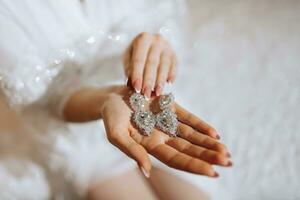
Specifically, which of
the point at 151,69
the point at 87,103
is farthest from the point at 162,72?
the point at 87,103

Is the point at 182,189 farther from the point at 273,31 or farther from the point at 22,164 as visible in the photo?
the point at 273,31

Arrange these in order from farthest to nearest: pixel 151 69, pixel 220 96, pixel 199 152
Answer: pixel 220 96
pixel 151 69
pixel 199 152

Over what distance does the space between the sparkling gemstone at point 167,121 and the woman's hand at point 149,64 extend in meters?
0.03

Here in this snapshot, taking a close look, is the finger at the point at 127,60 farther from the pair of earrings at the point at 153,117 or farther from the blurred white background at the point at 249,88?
the blurred white background at the point at 249,88

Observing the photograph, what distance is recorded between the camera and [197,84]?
0.96 m

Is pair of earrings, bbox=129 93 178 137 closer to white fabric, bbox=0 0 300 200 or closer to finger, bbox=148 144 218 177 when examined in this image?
finger, bbox=148 144 218 177

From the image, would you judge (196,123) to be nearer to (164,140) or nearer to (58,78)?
(164,140)

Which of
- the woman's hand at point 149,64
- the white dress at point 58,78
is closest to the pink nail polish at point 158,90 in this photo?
the woman's hand at point 149,64

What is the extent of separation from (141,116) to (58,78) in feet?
0.58

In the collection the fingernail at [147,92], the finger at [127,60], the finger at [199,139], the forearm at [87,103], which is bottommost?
the forearm at [87,103]

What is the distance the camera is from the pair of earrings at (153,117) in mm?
596

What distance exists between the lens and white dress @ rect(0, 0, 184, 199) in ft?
2.26

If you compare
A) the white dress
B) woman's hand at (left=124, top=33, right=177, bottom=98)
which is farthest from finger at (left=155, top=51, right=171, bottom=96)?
the white dress

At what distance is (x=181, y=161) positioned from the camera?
539mm
